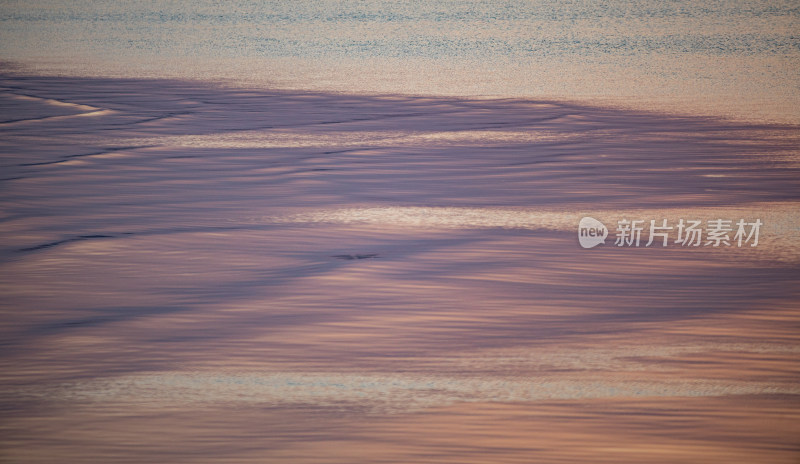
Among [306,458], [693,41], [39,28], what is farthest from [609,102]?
[39,28]

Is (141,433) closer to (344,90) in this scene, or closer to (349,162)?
(349,162)
